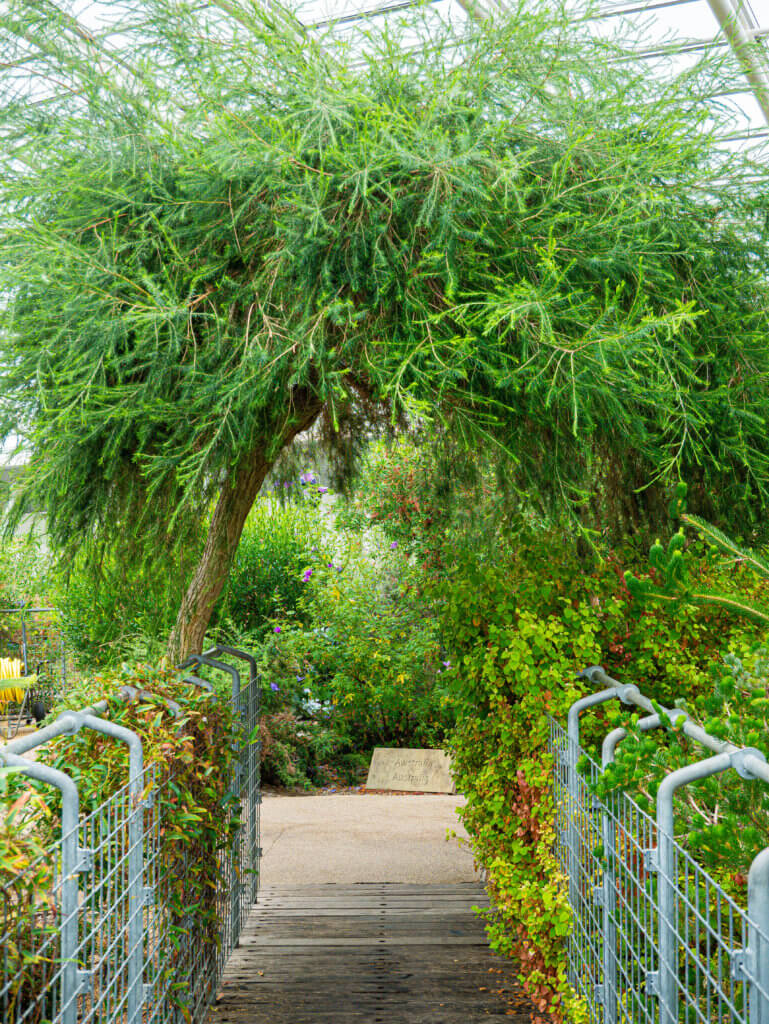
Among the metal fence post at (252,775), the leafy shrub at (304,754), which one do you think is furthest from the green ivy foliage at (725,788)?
the leafy shrub at (304,754)

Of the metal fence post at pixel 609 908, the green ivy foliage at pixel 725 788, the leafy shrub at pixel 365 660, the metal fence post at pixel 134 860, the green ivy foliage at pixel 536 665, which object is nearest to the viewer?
the green ivy foliage at pixel 725 788

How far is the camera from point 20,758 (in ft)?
5.32

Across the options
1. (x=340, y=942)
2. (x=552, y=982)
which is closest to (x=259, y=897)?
(x=340, y=942)

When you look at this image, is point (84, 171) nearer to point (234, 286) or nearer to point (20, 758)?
point (234, 286)

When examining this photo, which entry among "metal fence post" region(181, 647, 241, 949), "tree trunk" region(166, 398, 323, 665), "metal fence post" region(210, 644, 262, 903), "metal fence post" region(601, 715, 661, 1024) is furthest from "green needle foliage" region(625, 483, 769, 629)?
"metal fence post" region(210, 644, 262, 903)

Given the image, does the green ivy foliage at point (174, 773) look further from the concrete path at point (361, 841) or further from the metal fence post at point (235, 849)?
the concrete path at point (361, 841)

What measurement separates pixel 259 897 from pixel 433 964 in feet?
4.69

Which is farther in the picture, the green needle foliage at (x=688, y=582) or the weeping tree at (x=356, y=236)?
the weeping tree at (x=356, y=236)

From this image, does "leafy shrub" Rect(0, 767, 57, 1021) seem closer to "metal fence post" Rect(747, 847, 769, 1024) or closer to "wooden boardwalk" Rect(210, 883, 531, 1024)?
"metal fence post" Rect(747, 847, 769, 1024)

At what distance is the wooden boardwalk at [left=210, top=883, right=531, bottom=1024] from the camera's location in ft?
11.1

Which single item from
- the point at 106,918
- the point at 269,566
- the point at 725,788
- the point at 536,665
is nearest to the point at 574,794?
the point at 536,665

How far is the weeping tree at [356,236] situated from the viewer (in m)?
2.72

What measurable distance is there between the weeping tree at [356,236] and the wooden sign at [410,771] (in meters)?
5.51

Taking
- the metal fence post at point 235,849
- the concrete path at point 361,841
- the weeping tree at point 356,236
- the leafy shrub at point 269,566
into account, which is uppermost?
the weeping tree at point 356,236
